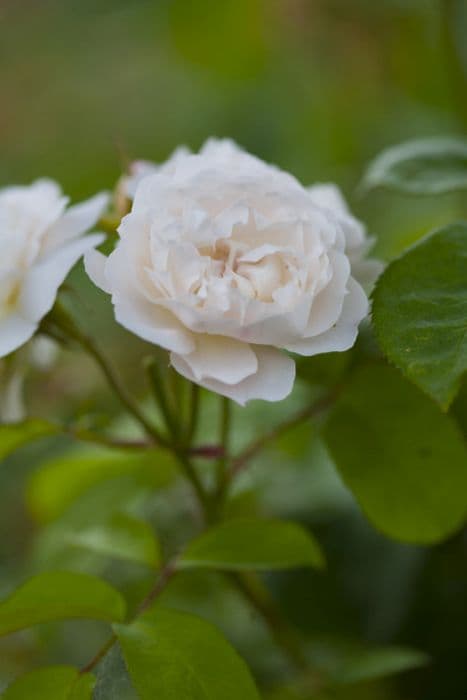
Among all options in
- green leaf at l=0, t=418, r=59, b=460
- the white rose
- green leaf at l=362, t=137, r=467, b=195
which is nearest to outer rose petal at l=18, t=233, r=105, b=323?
the white rose

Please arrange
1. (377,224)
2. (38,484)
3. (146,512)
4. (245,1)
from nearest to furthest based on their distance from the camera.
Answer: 1. (38,484)
2. (146,512)
3. (377,224)
4. (245,1)

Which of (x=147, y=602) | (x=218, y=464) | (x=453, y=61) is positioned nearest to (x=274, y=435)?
(x=218, y=464)

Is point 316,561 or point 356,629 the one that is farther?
point 356,629

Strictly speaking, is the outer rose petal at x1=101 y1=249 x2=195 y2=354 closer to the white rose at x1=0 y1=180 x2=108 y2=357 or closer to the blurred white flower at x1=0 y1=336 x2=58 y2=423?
the white rose at x1=0 y1=180 x2=108 y2=357

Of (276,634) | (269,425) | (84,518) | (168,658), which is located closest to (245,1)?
(269,425)

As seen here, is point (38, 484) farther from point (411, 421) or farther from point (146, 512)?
point (411, 421)
